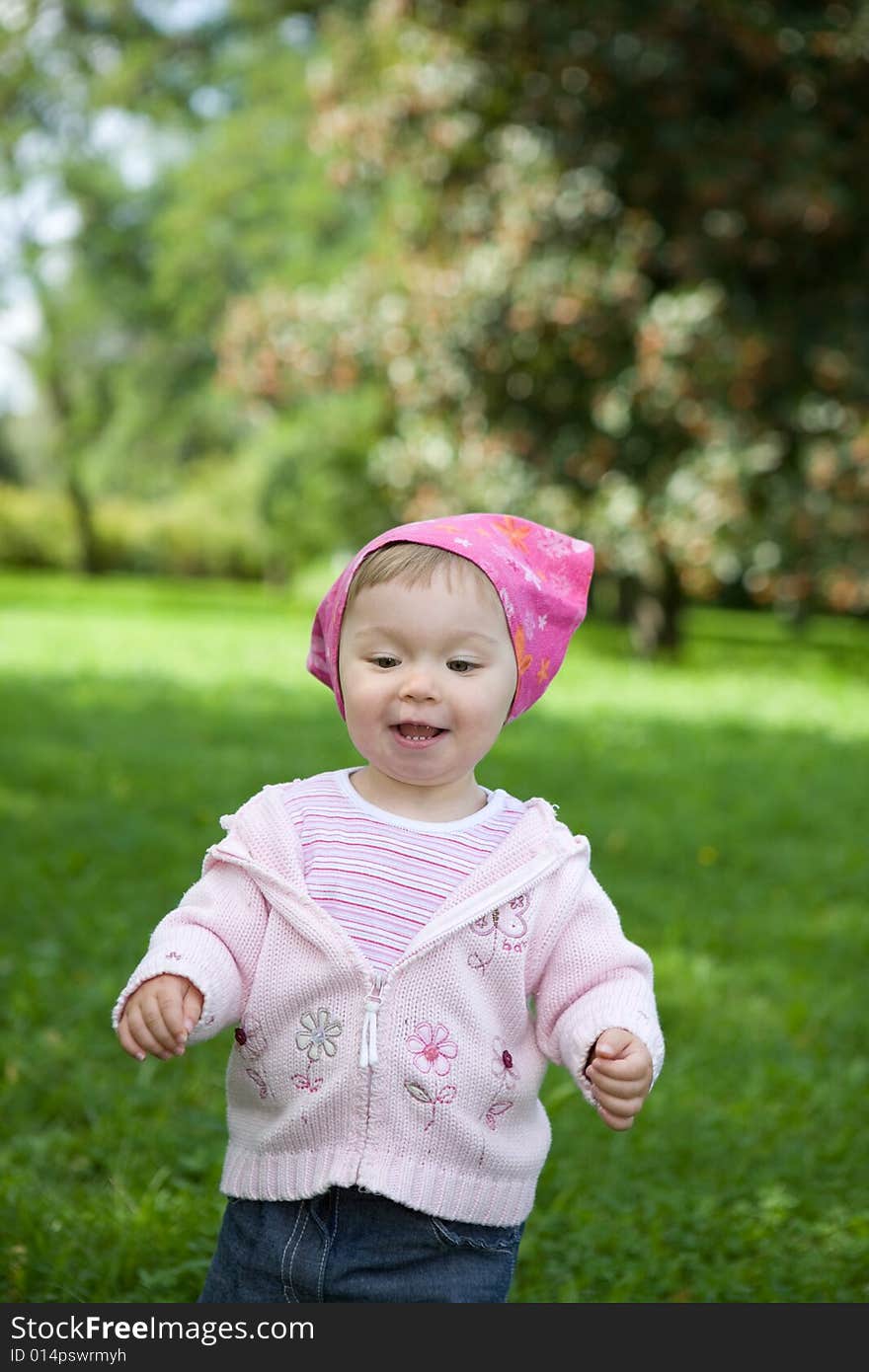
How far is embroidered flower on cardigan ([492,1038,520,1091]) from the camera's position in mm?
2113

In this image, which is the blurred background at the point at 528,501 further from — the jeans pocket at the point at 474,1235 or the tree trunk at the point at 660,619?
the jeans pocket at the point at 474,1235

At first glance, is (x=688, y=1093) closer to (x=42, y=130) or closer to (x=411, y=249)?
(x=411, y=249)

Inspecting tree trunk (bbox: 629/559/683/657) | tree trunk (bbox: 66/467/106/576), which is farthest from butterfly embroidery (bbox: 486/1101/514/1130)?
tree trunk (bbox: 66/467/106/576)

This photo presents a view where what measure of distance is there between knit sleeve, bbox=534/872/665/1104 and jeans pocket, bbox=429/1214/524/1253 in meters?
0.26

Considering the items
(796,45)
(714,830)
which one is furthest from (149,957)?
(796,45)

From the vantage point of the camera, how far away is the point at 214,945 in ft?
6.97

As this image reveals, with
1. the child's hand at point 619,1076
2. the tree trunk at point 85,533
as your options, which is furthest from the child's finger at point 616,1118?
the tree trunk at point 85,533

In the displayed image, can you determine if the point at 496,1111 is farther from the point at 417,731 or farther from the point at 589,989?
the point at 417,731

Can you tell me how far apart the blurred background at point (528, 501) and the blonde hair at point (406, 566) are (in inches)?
62.0

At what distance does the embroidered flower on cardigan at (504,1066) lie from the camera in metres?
2.11

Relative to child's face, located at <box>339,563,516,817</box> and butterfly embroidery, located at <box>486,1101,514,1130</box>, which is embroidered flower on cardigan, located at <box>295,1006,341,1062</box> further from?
child's face, located at <box>339,563,516,817</box>

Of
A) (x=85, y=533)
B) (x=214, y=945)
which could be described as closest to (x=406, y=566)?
(x=214, y=945)

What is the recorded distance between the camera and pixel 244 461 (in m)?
33.3

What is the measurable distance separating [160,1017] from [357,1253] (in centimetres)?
43
